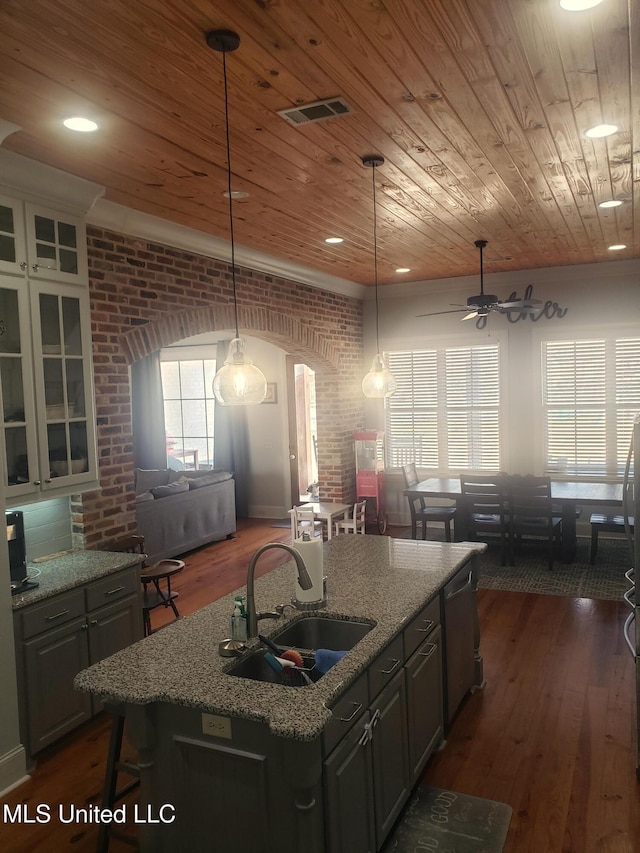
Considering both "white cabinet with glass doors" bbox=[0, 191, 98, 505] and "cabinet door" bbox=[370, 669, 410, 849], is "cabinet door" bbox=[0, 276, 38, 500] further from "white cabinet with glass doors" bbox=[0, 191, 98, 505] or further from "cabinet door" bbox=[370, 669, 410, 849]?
"cabinet door" bbox=[370, 669, 410, 849]

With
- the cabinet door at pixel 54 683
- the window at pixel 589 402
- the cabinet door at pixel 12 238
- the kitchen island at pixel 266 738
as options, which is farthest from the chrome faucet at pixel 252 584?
the window at pixel 589 402

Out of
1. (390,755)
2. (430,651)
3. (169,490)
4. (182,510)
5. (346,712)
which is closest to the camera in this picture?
(346,712)

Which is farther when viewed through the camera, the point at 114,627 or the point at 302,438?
the point at 302,438

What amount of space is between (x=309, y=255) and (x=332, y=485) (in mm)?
2947

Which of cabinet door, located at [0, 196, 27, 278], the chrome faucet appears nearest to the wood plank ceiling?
cabinet door, located at [0, 196, 27, 278]

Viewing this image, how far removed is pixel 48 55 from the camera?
224 centimetres

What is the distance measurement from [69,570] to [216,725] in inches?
76.4

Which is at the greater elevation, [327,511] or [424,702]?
[327,511]

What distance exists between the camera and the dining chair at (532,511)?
6.14m

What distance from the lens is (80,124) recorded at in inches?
112

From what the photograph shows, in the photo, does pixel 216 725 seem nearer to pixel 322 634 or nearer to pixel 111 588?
pixel 322 634

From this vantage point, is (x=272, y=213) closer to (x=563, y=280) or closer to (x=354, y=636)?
(x=354, y=636)

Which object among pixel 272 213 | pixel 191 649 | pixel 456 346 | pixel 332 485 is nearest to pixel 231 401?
pixel 191 649
